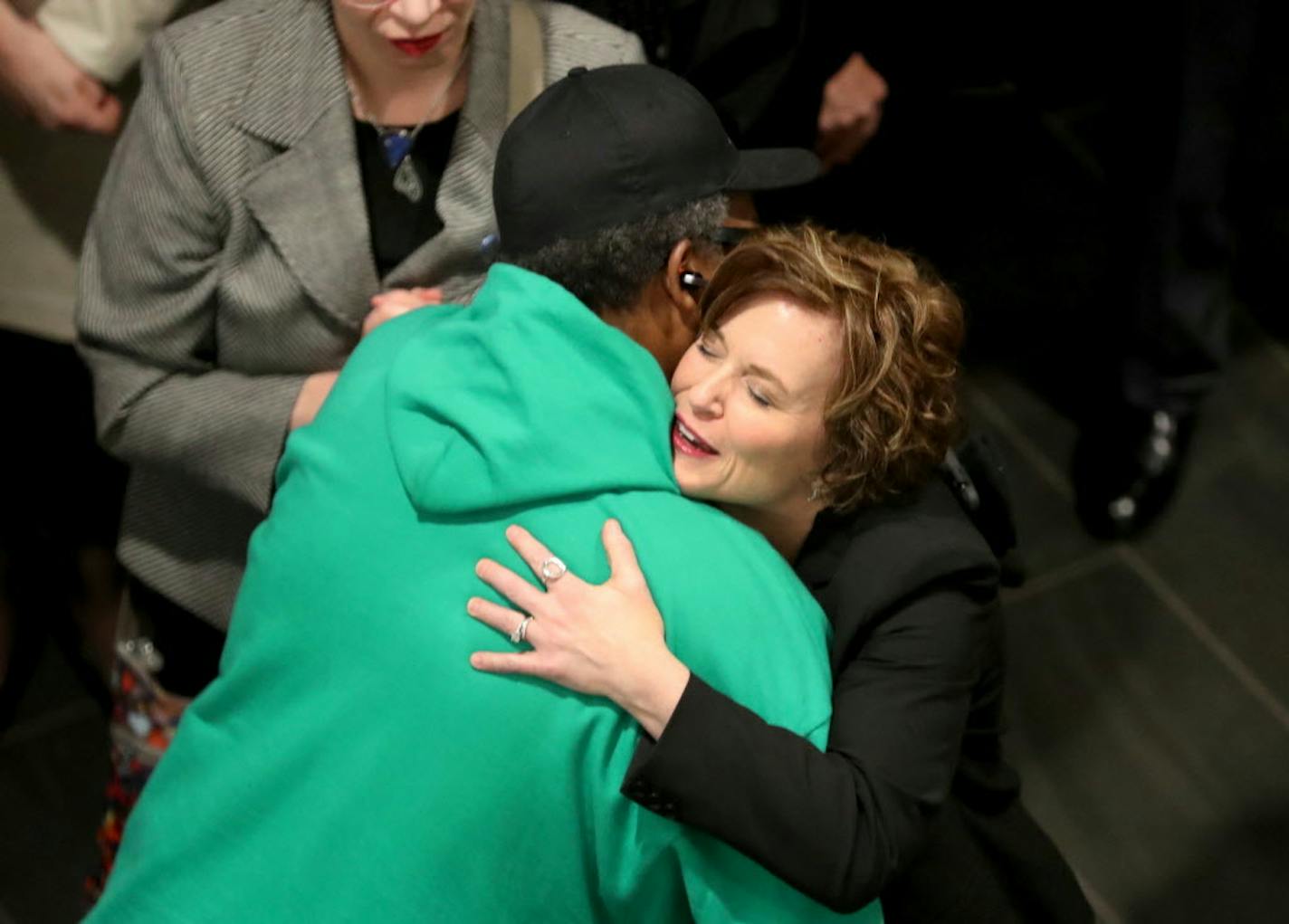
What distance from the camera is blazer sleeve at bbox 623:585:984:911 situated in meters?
1.19

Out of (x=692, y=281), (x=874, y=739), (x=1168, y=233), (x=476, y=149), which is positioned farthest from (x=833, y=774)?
(x=1168, y=233)

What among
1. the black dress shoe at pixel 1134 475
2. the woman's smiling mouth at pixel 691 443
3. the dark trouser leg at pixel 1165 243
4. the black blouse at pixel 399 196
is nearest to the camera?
the woman's smiling mouth at pixel 691 443

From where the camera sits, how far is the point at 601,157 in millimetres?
1395

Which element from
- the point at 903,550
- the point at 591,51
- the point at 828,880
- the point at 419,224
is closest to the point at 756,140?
the point at 591,51

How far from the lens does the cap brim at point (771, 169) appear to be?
4.98 ft

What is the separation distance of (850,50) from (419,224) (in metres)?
0.92

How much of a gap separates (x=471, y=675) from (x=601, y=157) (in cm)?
53

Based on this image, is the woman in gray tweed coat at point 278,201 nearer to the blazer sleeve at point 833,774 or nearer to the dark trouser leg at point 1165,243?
the blazer sleeve at point 833,774

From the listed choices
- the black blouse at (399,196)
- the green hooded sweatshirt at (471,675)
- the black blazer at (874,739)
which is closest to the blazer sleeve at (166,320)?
the black blouse at (399,196)

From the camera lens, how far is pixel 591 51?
1733mm

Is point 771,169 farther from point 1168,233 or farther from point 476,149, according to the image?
point 1168,233

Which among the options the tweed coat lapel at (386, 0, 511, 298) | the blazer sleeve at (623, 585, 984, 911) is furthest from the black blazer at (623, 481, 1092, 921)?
the tweed coat lapel at (386, 0, 511, 298)

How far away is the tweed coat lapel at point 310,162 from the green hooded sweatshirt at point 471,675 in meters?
0.39

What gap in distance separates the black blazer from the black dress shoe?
1.15m
